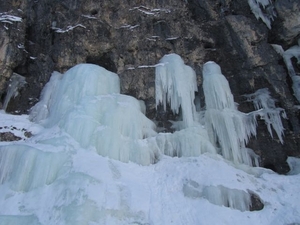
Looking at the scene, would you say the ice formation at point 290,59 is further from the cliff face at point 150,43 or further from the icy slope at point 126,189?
the icy slope at point 126,189

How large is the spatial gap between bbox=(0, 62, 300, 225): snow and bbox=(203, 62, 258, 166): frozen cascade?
121 millimetres

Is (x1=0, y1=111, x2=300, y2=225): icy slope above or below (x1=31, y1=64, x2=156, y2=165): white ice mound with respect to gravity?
below

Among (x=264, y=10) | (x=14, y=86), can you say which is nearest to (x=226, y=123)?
(x=264, y=10)

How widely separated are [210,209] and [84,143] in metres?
4.60

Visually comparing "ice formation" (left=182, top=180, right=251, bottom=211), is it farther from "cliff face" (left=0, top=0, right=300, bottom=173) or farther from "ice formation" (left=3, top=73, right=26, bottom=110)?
"ice formation" (left=3, top=73, right=26, bottom=110)

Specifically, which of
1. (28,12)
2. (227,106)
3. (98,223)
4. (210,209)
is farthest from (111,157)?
(28,12)

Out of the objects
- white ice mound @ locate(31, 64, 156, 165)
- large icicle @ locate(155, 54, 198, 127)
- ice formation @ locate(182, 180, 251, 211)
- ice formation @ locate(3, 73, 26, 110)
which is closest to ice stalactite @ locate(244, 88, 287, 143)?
large icicle @ locate(155, 54, 198, 127)

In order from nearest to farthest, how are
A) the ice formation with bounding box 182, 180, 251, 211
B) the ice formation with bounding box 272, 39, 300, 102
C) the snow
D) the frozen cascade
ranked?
the snow → the ice formation with bounding box 182, 180, 251, 211 → the frozen cascade → the ice formation with bounding box 272, 39, 300, 102

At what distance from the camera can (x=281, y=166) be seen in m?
11.6

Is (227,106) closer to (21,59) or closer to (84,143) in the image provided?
(84,143)

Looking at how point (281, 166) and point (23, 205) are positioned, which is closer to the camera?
point (23, 205)

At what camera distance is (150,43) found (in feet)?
45.8

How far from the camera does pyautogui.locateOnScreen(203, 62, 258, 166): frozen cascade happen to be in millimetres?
11047

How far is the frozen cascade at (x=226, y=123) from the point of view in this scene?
435 inches
